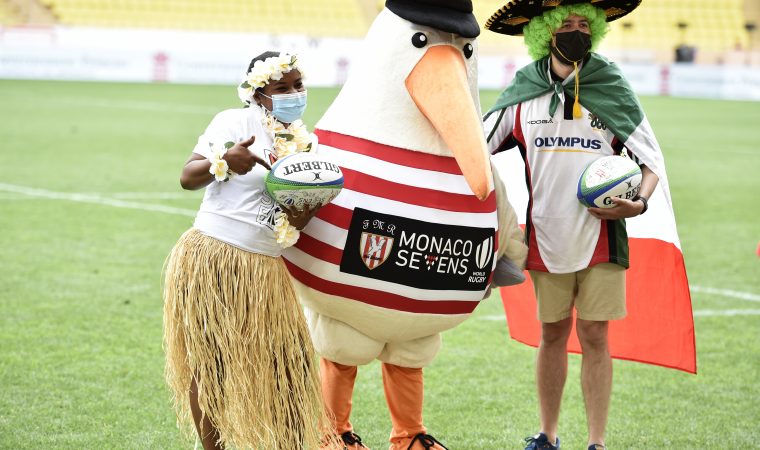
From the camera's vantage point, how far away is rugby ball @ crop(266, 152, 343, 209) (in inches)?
128

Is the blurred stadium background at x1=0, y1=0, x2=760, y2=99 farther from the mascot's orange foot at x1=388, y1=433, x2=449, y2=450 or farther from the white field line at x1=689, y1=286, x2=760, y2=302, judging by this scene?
the mascot's orange foot at x1=388, y1=433, x2=449, y2=450

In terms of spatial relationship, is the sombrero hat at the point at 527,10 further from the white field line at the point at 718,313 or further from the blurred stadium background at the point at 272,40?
the blurred stadium background at the point at 272,40

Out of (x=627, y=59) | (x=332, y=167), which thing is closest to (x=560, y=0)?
(x=332, y=167)

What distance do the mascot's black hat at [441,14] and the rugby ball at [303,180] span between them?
0.62m

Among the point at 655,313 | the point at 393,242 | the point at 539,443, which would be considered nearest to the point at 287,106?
the point at 393,242

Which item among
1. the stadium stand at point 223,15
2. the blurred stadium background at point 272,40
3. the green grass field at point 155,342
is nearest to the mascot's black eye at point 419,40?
the green grass field at point 155,342

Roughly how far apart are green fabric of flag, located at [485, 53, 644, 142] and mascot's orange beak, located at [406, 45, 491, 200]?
0.55 m

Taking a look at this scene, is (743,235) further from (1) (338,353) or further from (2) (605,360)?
(1) (338,353)

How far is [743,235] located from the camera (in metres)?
9.18

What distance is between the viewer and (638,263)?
14.7ft

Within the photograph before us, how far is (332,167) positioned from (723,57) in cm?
3310

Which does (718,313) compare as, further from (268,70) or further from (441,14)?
(268,70)

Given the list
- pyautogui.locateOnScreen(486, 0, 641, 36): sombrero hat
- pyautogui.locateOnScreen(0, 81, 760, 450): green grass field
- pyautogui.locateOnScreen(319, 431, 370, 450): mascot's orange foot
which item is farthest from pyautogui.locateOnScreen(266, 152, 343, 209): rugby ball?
pyautogui.locateOnScreen(0, 81, 760, 450): green grass field

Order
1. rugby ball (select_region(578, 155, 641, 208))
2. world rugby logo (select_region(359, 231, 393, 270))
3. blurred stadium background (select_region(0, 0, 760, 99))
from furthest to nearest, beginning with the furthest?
blurred stadium background (select_region(0, 0, 760, 99)), rugby ball (select_region(578, 155, 641, 208)), world rugby logo (select_region(359, 231, 393, 270))
